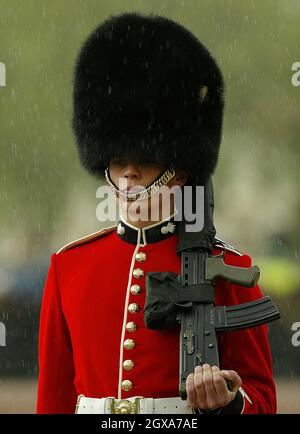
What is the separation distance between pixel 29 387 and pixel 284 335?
2.44 m

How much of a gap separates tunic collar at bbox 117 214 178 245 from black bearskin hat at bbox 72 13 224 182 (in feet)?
0.62

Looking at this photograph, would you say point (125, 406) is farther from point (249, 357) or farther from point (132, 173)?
point (132, 173)

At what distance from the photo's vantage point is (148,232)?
3512mm

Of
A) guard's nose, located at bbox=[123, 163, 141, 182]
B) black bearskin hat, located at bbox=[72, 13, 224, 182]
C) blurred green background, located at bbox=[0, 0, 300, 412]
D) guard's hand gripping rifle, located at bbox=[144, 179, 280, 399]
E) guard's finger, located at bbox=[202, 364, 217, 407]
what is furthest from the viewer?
blurred green background, located at bbox=[0, 0, 300, 412]

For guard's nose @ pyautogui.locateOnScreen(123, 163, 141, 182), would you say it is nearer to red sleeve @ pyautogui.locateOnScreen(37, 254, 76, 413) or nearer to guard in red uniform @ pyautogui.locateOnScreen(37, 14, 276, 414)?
guard in red uniform @ pyautogui.locateOnScreen(37, 14, 276, 414)

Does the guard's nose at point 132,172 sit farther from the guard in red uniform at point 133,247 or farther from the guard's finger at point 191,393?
the guard's finger at point 191,393

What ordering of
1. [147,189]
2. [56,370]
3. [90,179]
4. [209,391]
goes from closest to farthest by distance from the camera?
[209,391] → [147,189] → [56,370] → [90,179]

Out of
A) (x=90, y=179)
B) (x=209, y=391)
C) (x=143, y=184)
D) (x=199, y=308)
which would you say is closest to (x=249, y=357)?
(x=199, y=308)

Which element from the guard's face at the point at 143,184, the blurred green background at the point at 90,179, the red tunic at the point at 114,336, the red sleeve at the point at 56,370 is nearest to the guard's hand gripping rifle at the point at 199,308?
the red tunic at the point at 114,336

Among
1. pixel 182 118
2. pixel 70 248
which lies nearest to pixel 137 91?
pixel 182 118

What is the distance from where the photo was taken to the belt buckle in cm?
327

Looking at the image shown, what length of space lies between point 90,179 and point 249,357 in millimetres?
6980

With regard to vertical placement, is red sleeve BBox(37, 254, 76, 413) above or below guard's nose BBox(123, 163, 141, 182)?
below

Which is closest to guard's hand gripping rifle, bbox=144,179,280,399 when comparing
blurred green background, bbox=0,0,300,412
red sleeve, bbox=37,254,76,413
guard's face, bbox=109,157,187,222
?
guard's face, bbox=109,157,187,222
